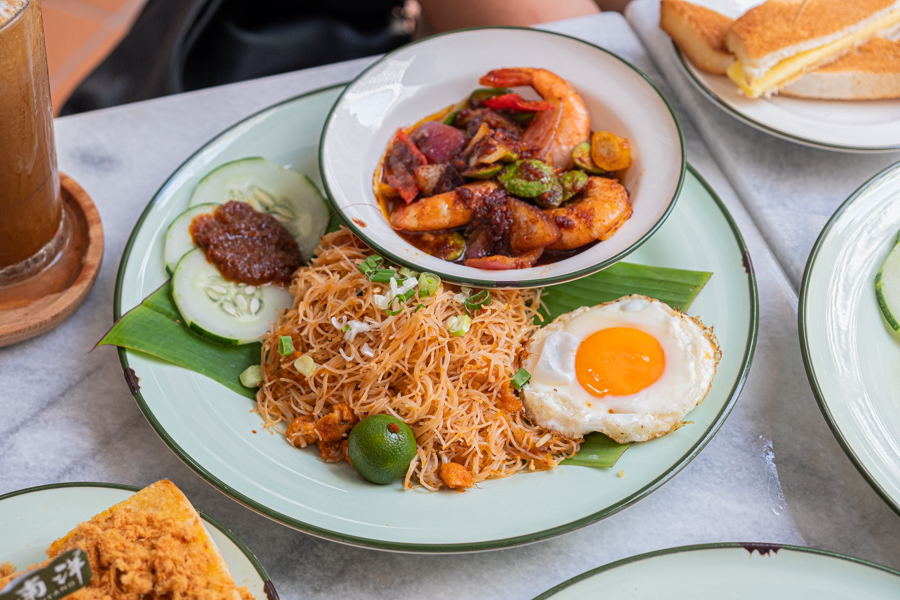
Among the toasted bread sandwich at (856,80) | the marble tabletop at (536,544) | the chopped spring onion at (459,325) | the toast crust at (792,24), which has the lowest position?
the marble tabletop at (536,544)

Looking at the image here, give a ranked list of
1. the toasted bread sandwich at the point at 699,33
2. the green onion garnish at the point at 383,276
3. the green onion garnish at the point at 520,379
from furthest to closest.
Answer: the toasted bread sandwich at the point at 699,33
the green onion garnish at the point at 383,276
the green onion garnish at the point at 520,379

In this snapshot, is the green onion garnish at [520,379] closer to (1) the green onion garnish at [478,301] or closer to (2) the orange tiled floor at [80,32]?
(1) the green onion garnish at [478,301]

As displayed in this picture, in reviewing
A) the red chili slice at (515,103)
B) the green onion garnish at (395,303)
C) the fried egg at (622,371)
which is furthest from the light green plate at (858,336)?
the green onion garnish at (395,303)

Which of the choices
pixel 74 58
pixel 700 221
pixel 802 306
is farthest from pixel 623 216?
pixel 74 58

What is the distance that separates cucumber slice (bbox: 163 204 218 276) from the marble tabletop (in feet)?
1.01

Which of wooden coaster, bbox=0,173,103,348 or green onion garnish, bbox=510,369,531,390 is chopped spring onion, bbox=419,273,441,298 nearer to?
green onion garnish, bbox=510,369,531,390

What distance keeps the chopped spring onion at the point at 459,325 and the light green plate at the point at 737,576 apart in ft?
2.66

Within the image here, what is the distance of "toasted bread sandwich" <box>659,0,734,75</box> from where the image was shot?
288cm

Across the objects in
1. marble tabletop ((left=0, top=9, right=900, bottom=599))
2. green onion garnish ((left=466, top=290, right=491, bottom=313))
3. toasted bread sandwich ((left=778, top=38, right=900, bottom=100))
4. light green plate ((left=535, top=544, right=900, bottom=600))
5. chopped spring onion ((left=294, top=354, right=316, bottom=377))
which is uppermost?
toasted bread sandwich ((left=778, top=38, right=900, bottom=100))

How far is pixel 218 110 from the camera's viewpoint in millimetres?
2992

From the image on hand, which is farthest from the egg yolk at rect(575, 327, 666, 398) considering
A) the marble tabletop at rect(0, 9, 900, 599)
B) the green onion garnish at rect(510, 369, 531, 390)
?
the marble tabletop at rect(0, 9, 900, 599)

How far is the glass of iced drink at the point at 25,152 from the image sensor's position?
174cm

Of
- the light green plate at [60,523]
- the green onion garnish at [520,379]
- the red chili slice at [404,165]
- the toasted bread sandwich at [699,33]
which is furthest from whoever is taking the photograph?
the toasted bread sandwich at [699,33]

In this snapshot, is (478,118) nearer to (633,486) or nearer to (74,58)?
(633,486)
